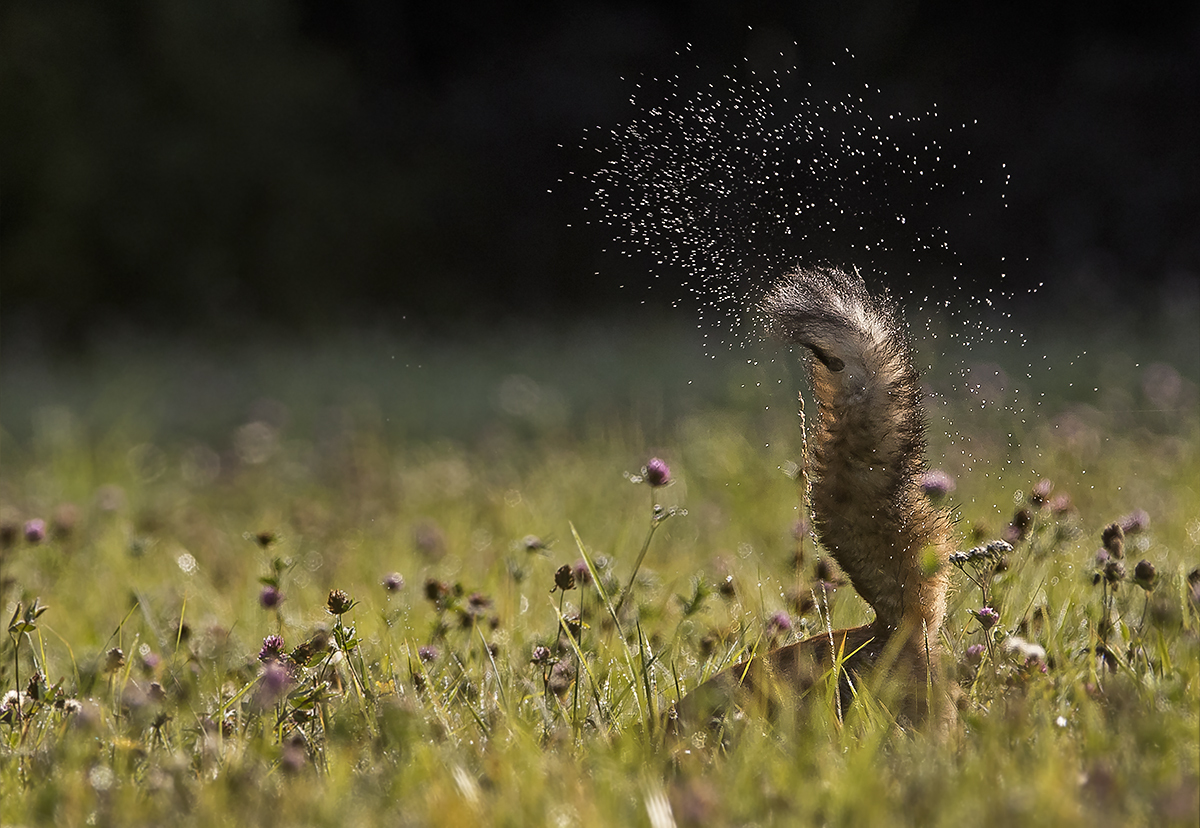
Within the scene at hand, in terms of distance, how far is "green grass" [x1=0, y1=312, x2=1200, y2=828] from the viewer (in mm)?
1373

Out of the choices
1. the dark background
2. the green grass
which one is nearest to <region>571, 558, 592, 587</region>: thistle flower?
the green grass

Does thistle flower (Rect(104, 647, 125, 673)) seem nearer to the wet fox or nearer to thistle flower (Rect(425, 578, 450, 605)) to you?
thistle flower (Rect(425, 578, 450, 605))

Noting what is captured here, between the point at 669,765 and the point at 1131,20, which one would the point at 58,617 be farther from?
the point at 1131,20

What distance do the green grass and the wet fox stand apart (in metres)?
0.06

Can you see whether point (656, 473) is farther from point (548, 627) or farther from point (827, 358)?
point (548, 627)

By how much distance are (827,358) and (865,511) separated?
0.21m

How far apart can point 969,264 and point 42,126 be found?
718 cm

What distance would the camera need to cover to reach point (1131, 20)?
10242 millimetres

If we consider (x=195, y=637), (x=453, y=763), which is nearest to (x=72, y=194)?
(x=195, y=637)

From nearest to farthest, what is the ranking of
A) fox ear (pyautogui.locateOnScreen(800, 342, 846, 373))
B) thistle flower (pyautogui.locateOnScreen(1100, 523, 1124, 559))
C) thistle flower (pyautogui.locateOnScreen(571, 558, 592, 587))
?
fox ear (pyautogui.locateOnScreen(800, 342, 846, 373)) < thistle flower (pyautogui.locateOnScreen(1100, 523, 1124, 559)) < thistle flower (pyautogui.locateOnScreen(571, 558, 592, 587))

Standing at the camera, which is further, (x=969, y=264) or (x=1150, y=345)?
(x=969, y=264)

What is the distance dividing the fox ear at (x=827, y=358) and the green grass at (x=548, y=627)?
0.40m

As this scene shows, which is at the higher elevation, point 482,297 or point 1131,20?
point 1131,20

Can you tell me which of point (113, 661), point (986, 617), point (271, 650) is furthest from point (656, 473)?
point (113, 661)
